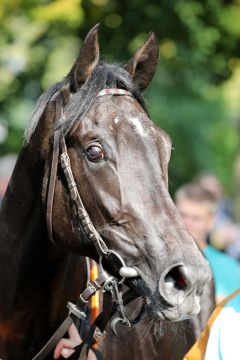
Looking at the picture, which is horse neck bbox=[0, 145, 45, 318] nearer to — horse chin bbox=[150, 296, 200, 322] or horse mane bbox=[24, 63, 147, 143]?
horse mane bbox=[24, 63, 147, 143]

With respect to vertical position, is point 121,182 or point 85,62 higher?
point 85,62

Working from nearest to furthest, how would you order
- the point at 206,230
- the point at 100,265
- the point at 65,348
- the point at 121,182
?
the point at 121,182 → the point at 100,265 → the point at 65,348 → the point at 206,230

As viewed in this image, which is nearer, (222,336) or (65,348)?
(222,336)

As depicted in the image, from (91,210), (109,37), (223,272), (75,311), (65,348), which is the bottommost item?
(223,272)

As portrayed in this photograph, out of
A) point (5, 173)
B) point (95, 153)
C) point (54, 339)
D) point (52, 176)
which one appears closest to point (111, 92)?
point (95, 153)

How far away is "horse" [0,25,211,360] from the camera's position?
134 inches

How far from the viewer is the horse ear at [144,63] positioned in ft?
13.2

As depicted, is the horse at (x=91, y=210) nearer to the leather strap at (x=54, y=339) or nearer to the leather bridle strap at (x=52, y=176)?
the leather bridle strap at (x=52, y=176)

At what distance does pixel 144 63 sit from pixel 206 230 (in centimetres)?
354

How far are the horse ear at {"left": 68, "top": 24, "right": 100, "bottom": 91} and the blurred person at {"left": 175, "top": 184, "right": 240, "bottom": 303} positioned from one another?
3175 mm

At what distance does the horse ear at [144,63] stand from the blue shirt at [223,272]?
3005 millimetres

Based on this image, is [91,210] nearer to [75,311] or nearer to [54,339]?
[75,311]

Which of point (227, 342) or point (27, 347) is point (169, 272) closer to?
point (227, 342)

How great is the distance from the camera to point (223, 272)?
22.9ft
